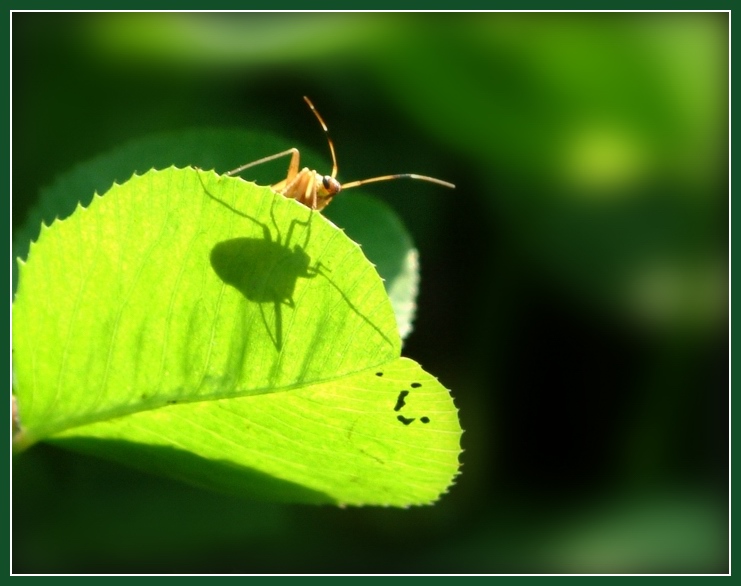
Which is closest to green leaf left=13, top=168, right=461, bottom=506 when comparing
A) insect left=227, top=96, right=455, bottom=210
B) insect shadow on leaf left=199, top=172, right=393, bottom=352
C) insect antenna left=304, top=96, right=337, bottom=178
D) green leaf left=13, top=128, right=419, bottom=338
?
insect shadow on leaf left=199, top=172, right=393, bottom=352

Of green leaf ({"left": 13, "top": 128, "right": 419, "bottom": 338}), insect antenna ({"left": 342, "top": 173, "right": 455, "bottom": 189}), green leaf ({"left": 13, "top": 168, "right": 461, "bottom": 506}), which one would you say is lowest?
green leaf ({"left": 13, "top": 168, "right": 461, "bottom": 506})

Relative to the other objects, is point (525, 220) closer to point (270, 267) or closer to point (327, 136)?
point (327, 136)

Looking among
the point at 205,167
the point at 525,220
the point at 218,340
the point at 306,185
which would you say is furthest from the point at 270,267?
the point at 525,220

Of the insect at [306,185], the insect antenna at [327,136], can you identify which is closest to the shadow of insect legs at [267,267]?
the insect at [306,185]

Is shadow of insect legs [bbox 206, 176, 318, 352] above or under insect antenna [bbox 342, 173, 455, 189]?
under

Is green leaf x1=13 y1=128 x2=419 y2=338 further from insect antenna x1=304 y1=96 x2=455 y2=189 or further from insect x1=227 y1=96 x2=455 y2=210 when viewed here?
insect antenna x1=304 y1=96 x2=455 y2=189

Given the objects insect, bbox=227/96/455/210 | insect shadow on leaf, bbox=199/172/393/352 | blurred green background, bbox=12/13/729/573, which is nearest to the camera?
insect shadow on leaf, bbox=199/172/393/352
